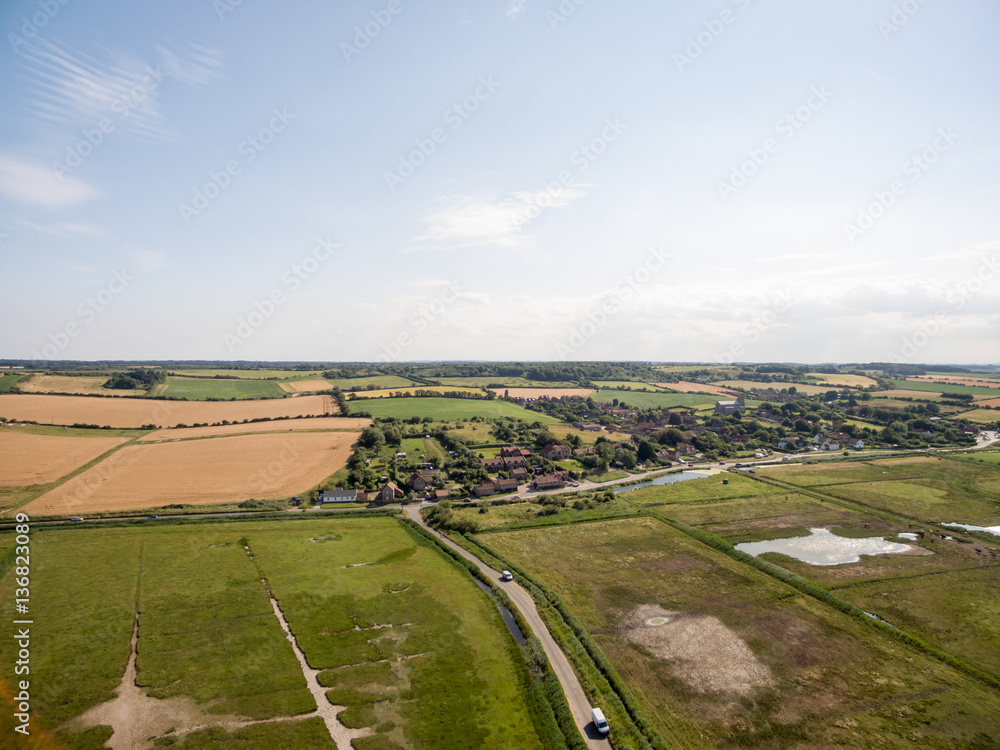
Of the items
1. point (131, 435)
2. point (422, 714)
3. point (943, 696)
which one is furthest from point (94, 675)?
point (131, 435)

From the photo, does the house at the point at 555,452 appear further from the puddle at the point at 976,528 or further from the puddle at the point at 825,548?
the puddle at the point at 976,528

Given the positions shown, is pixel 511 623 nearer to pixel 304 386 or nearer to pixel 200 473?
pixel 200 473

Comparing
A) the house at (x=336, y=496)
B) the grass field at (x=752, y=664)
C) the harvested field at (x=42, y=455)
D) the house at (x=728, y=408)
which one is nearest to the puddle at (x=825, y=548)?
the grass field at (x=752, y=664)

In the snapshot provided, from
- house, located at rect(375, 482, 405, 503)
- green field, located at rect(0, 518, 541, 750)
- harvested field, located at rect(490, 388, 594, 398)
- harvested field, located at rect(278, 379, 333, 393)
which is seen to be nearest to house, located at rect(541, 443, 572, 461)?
house, located at rect(375, 482, 405, 503)

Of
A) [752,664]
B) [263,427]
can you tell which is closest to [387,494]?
[752,664]

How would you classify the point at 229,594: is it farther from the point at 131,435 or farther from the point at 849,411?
the point at 849,411
